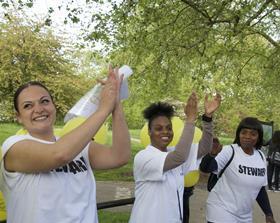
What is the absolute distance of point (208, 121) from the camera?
3.73 metres

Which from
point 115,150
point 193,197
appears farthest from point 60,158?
point 193,197

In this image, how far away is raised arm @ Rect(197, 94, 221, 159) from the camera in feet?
12.1

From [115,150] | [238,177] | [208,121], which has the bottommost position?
[238,177]

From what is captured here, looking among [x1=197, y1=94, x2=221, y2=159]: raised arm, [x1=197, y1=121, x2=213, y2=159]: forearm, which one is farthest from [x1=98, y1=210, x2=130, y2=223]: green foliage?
[x1=197, y1=94, x2=221, y2=159]: raised arm

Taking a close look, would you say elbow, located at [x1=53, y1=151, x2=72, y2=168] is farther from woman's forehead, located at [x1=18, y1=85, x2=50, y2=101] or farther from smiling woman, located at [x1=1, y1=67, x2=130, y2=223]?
woman's forehead, located at [x1=18, y1=85, x2=50, y2=101]

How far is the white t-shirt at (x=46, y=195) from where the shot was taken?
2248mm

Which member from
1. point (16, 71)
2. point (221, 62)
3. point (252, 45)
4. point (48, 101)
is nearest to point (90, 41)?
point (221, 62)

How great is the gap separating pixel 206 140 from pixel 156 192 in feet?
2.11

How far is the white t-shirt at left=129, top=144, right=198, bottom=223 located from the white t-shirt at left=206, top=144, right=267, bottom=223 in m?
0.62

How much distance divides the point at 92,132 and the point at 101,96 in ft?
0.79

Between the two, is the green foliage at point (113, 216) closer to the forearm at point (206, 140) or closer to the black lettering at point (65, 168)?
the forearm at point (206, 140)

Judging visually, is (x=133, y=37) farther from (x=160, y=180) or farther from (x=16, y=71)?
(x=16, y=71)

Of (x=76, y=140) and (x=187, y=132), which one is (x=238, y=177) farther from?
(x=76, y=140)

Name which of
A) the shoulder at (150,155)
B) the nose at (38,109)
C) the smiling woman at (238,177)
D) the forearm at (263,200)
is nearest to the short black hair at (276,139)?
the forearm at (263,200)
